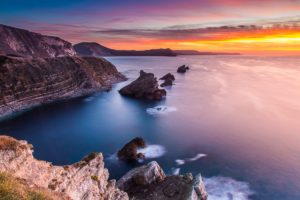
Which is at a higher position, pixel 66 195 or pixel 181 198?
pixel 66 195

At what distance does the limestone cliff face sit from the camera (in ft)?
190

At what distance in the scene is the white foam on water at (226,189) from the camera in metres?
24.4

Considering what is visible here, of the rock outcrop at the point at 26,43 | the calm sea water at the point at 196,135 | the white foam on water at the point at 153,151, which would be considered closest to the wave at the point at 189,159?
the calm sea water at the point at 196,135

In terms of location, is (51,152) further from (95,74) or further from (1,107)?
(95,74)

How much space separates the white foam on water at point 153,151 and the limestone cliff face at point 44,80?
1604 inches

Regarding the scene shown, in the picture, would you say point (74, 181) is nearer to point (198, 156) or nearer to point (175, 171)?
point (175, 171)

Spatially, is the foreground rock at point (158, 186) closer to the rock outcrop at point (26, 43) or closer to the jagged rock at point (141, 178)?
A: the jagged rock at point (141, 178)

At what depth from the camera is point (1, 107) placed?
5209 cm

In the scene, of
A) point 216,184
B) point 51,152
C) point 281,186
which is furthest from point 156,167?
point 51,152

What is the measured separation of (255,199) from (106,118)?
4063cm

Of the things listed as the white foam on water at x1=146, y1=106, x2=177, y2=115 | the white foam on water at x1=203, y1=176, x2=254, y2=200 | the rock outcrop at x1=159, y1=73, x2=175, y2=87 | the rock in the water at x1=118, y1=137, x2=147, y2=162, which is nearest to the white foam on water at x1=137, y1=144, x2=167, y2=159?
the rock in the water at x1=118, y1=137, x2=147, y2=162

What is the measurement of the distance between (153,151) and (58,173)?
24.5 metres

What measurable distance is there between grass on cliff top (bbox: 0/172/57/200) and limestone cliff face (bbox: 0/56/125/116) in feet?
172

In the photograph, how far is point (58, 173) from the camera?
11977 millimetres
